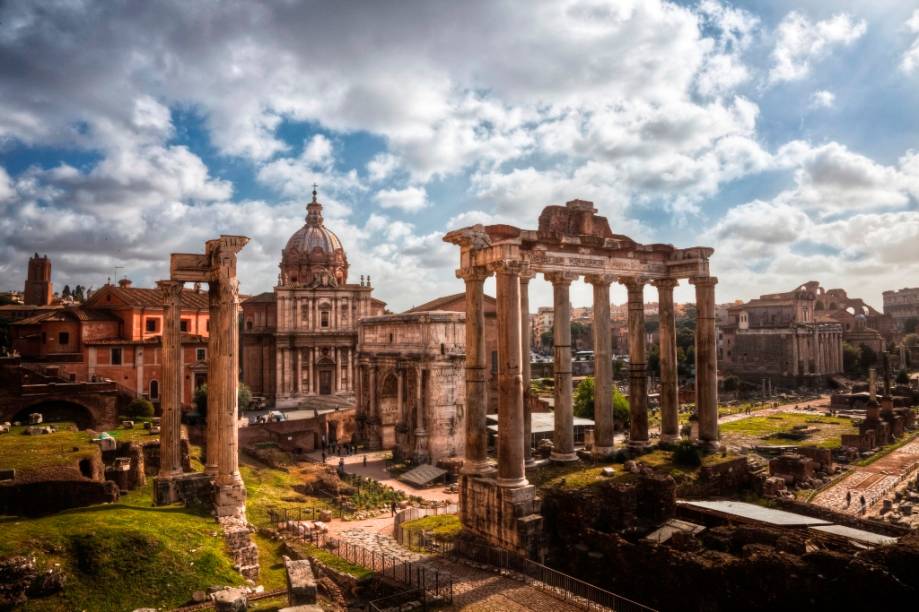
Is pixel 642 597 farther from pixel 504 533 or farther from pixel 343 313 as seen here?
pixel 343 313

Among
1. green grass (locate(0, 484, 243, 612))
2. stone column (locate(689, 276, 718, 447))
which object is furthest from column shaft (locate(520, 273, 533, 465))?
green grass (locate(0, 484, 243, 612))

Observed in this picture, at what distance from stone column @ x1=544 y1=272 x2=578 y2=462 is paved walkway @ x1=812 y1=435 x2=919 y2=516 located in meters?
10.5

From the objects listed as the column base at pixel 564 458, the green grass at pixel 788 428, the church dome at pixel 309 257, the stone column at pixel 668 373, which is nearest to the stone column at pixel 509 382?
the column base at pixel 564 458

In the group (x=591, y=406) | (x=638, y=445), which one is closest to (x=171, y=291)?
(x=638, y=445)

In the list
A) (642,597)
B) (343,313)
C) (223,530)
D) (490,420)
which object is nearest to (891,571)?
(642,597)

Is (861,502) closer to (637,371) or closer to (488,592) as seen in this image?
(637,371)

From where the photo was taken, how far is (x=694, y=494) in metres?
17.9

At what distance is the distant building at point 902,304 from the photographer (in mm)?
137837

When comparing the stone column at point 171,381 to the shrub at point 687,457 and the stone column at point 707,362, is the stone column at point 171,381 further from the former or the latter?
the stone column at point 707,362

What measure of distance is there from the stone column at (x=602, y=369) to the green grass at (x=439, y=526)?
4888 millimetres

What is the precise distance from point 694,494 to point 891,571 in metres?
7.63

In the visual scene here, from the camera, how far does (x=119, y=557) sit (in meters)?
12.3

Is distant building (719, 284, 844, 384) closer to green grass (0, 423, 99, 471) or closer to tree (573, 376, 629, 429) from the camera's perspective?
tree (573, 376, 629, 429)

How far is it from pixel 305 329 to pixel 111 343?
13717mm
